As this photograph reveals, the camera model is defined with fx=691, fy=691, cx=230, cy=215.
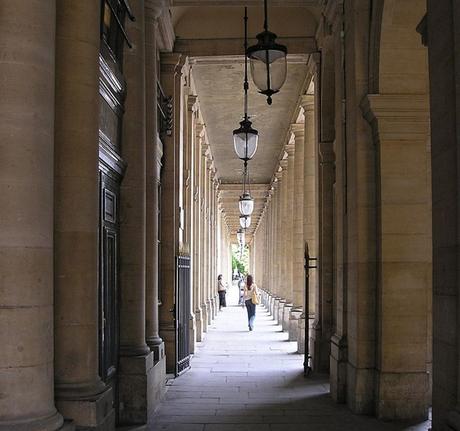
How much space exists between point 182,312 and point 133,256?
4.08 meters

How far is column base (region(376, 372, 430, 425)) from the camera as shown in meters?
9.01

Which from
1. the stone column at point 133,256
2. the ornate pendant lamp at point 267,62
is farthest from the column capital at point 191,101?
the ornate pendant lamp at point 267,62

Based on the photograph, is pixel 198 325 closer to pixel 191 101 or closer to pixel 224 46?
pixel 191 101

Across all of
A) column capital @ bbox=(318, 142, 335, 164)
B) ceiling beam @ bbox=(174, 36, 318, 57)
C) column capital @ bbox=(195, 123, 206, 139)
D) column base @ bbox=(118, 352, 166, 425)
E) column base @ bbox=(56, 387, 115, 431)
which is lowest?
column base @ bbox=(118, 352, 166, 425)

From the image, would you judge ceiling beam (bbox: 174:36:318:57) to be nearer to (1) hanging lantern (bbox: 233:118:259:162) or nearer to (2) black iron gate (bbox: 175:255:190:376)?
(1) hanging lantern (bbox: 233:118:259:162)

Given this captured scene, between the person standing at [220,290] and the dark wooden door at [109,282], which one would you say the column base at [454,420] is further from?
the person standing at [220,290]

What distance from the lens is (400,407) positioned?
9008mm

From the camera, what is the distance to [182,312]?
1301 centimetres

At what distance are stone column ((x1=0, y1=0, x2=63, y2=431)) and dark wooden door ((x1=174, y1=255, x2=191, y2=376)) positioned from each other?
22.4 feet

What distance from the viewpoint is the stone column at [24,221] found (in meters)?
4.94

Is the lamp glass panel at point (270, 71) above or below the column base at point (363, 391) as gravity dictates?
above

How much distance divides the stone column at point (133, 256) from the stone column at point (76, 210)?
8.35ft

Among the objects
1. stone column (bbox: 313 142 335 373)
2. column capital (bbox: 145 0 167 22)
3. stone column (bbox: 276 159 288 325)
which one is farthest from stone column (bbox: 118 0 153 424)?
stone column (bbox: 276 159 288 325)

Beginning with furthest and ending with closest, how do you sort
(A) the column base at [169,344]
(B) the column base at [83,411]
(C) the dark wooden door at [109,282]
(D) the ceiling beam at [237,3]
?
1. (D) the ceiling beam at [237,3]
2. (A) the column base at [169,344]
3. (C) the dark wooden door at [109,282]
4. (B) the column base at [83,411]
